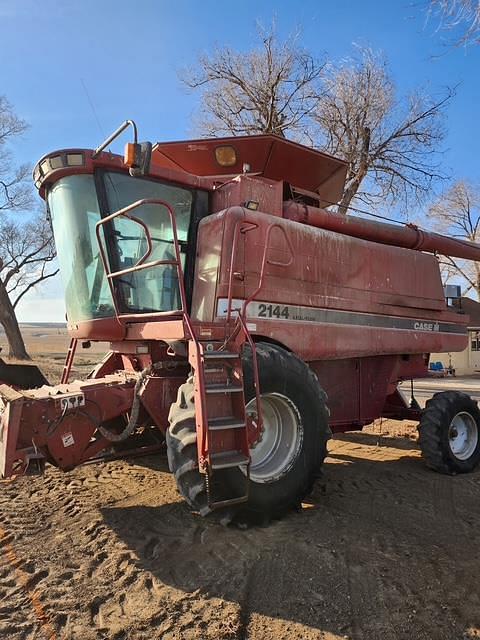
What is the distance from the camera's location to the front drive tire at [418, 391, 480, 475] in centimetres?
542

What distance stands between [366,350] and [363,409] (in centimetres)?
77

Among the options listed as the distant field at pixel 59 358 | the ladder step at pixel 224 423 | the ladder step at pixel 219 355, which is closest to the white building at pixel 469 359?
the distant field at pixel 59 358

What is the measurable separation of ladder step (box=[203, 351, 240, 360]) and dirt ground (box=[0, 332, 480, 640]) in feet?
4.14

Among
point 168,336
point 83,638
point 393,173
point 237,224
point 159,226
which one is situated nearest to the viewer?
point 83,638

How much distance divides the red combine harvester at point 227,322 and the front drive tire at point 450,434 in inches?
0.7

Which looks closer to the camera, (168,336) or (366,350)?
(168,336)

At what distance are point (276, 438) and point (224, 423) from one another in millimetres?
801

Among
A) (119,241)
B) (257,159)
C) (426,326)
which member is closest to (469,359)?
(426,326)

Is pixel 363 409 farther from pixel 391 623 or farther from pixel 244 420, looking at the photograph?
pixel 391 623

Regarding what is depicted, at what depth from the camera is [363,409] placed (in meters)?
5.69

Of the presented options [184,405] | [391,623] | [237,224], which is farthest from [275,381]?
[391,623]

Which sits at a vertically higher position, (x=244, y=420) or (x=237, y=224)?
(x=237, y=224)

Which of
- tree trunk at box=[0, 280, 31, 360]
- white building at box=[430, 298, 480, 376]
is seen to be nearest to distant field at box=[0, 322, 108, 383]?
tree trunk at box=[0, 280, 31, 360]

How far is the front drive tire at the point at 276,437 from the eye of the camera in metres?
3.49
